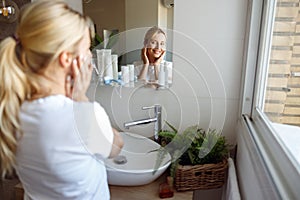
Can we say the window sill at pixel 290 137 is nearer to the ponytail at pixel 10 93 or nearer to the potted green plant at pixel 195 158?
the potted green plant at pixel 195 158

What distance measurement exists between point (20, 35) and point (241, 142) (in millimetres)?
1079

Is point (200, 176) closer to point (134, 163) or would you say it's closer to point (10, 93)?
point (134, 163)

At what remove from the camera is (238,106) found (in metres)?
1.40

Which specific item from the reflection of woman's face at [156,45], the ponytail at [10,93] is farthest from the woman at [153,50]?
the ponytail at [10,93]

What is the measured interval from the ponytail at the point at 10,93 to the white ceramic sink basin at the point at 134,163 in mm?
347

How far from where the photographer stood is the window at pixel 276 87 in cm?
81

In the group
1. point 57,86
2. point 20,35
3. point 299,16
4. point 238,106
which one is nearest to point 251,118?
point 238,106

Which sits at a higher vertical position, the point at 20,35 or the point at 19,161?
the point at 20,35

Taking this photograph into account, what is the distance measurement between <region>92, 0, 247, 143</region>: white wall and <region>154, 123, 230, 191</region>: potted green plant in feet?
0.50

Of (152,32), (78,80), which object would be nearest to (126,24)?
(152,32)

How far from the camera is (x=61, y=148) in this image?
75 cm

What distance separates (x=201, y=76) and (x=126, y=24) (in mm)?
513

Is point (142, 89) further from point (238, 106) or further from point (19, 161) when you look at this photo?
point (19, 161)

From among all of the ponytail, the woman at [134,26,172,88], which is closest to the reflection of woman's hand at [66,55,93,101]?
the ponytail
